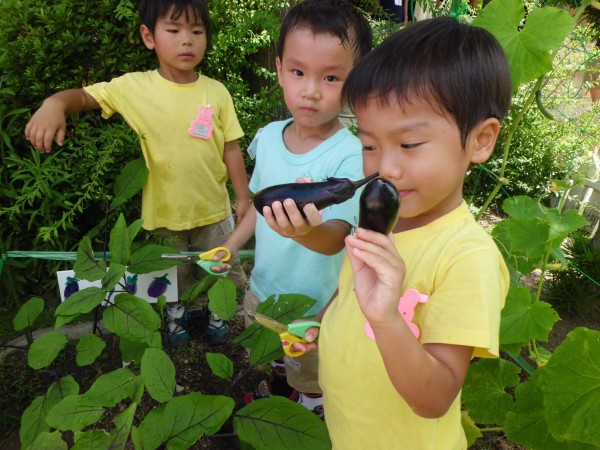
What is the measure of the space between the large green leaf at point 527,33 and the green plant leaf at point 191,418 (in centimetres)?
108

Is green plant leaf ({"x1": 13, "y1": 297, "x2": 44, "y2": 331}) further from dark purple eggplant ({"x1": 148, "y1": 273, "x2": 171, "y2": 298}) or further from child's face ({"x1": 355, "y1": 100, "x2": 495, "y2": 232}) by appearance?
child's face ({"x1": 355, "y1": 100, "x2": 495, "y2": 232})

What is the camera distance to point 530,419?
1275mm

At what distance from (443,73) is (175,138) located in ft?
4.60

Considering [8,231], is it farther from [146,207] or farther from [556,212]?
[556,212]

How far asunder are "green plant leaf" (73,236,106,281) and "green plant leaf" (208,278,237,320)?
1.08ft

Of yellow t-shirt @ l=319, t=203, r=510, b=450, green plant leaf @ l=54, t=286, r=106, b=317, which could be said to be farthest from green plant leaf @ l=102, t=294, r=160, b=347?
yellow t-shirt @ l=319, t=203, r=510, b=450

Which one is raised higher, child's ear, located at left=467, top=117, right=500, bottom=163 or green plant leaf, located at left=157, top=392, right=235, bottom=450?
child's ear, located at left=467, top=117, right=500, bottom=163

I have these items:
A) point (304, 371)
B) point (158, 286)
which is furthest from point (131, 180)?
point (304, 371)

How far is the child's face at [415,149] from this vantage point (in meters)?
0.83

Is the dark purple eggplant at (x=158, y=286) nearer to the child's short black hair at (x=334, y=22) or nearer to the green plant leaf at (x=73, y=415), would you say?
the green plant leaf at (x=73, y=415)

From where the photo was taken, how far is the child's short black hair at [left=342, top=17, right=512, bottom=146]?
83 centimetres

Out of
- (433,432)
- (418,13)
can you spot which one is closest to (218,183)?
(433,432)

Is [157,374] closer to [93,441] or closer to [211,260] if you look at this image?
[93,441]

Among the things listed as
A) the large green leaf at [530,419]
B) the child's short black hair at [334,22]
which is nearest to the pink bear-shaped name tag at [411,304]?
the large green leaf at [530,419]
